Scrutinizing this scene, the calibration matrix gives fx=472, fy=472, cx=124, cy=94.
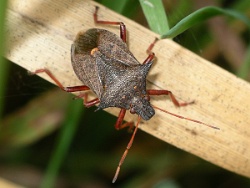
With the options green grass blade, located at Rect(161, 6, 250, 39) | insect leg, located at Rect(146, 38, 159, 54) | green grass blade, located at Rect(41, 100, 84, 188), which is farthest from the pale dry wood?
green grass blade, located at Rect(161, 6, 250, 39)

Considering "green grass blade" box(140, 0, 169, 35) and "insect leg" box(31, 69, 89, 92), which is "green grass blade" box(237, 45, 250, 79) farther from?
"insect leg" box(31, 69, 89, 92)

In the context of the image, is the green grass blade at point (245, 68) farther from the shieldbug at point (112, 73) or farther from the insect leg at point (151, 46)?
the insect leg at point (151, 46)


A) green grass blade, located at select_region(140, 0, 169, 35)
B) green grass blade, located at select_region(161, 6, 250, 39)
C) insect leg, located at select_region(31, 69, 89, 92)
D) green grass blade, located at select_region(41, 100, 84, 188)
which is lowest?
green grass blade, located at select_region(41, 100, 84, 188)

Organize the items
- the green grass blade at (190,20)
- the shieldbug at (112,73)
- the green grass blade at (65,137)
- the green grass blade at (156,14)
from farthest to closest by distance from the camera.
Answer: the green grass blade at (65,137) → the shieldbug at (112,73) → the green grass blade at (156,14) → the green grass blade at (190,20)

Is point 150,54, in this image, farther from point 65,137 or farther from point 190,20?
point 65,137

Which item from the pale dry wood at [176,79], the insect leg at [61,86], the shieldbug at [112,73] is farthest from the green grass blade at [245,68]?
the insect leg at [61,86]

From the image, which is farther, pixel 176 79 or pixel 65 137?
pixel 65 137

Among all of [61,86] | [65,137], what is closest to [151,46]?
[61,86]
